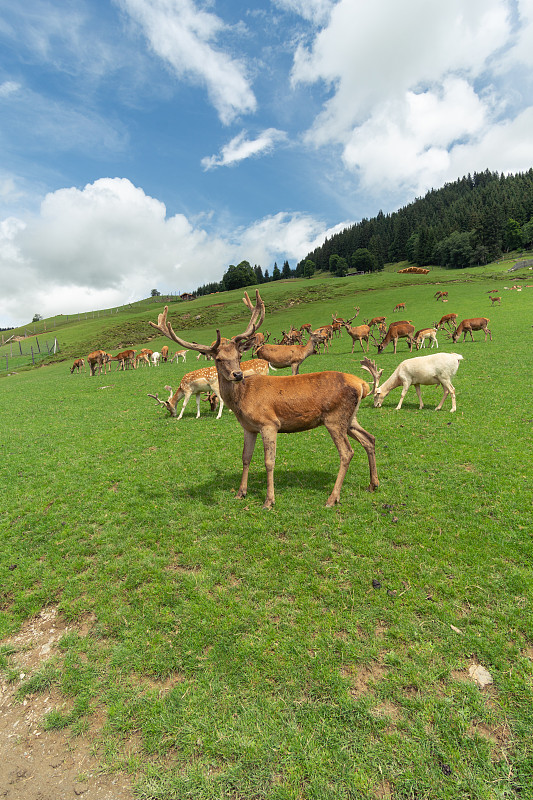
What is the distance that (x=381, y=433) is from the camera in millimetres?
10930

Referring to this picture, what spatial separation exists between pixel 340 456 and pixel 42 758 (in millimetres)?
5669

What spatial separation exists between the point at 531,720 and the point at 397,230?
146 m

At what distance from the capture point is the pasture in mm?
3016

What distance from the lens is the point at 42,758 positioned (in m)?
3.31

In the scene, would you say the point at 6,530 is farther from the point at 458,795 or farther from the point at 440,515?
the point at 440,515

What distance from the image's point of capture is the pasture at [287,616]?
3.02 meters

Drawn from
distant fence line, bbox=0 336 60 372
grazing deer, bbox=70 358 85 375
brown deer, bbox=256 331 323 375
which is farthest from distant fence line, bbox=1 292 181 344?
brown deer, bbox=256 331 323 375

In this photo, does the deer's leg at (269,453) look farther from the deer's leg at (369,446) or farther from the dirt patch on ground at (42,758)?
the dirt patch on ground at (42,758)

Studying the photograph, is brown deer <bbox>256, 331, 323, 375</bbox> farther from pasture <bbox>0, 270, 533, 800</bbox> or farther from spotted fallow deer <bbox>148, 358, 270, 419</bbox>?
pasture <bbox>0, 270, 533, 800</bbox>

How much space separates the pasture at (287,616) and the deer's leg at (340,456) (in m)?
0.28

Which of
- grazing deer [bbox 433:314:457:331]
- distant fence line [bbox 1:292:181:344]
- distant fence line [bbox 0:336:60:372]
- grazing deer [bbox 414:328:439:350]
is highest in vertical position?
distant fence line [bbox 1:292:181:344]

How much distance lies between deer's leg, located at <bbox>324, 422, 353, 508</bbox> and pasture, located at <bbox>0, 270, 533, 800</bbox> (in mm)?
277

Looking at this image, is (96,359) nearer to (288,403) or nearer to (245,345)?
(245,345)

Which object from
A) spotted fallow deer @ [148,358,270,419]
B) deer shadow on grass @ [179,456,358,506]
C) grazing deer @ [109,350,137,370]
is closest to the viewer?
deer shadow on grass @ [179,456,358,506]
